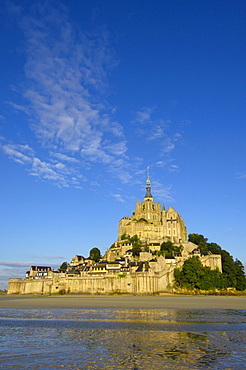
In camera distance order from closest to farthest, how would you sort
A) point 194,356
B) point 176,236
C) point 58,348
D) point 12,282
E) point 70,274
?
1. point 194,356
2. point 58,348
3. point 70,274
4. point 12,282
5. point 176,236

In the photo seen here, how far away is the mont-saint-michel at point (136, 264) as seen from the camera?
73438 mm

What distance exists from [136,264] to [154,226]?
1608 inches

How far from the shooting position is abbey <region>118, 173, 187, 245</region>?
117m

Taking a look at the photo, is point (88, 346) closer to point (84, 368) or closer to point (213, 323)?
point (84, 368)

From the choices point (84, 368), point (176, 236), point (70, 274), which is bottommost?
point (84, 368)

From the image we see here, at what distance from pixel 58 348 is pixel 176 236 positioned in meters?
105

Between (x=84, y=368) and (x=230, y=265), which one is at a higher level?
(x=230, y=265)

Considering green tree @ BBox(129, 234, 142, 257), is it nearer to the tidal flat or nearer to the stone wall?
the stone wall

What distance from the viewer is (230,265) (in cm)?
8788

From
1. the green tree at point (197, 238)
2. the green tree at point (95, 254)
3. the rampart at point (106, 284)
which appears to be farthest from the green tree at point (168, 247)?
the green tree at point (95, 254)

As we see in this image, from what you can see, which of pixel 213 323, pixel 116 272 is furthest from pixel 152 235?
pixel 213 323

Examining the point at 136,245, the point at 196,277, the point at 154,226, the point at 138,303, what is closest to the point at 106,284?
the point at 196,277

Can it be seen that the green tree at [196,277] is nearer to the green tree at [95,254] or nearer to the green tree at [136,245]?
the green tree at [136,245]

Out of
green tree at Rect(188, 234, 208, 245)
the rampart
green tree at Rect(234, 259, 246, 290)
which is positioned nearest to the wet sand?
the rampart
